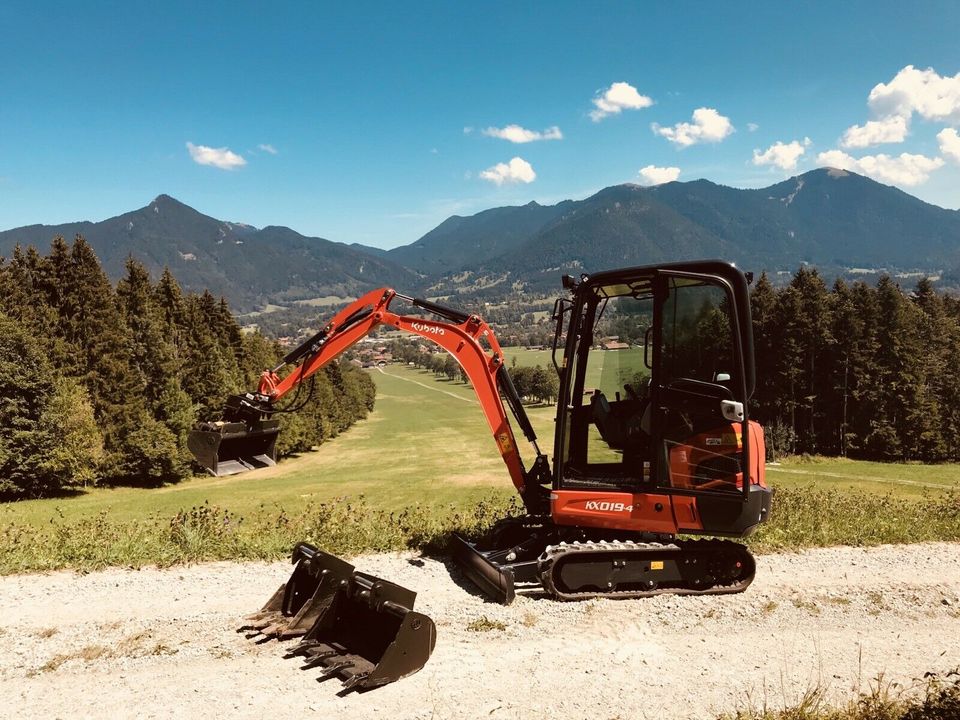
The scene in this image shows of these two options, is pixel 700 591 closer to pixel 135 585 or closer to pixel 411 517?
pixel 411 517

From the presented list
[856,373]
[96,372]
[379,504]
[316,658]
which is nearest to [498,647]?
[316,658]

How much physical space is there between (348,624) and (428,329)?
13.8 ft

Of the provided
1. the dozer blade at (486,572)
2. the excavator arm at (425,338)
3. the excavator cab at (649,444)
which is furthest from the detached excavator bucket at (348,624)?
the excavator arm at (425,338)

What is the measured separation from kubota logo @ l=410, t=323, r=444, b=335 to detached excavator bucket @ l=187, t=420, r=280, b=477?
2428 mm

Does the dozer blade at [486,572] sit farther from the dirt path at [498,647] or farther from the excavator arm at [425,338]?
the excavator arm at [425,338]

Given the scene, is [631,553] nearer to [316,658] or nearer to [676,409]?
[676,409]

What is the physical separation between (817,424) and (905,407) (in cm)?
661

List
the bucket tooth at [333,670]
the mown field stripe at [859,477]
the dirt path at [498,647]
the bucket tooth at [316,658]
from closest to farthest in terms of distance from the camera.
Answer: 1. the dirt path at [498,647]
2. the bucket tooth at [333,670]
3. the bucket tooth at [316,658]
4. the mown field stripe at [859,477]

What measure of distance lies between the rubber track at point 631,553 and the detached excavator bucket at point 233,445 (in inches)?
167

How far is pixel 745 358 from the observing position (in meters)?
7.15

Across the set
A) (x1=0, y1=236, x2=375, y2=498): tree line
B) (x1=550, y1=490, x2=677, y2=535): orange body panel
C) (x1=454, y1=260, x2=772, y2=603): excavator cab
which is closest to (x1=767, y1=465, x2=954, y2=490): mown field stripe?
(x1=454, y1=260, x2=772, y2=603): excavator cab

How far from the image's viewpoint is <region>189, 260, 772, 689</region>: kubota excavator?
713 centimetres

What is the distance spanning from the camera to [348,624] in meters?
6.27

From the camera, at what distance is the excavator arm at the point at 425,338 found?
8.32 m
